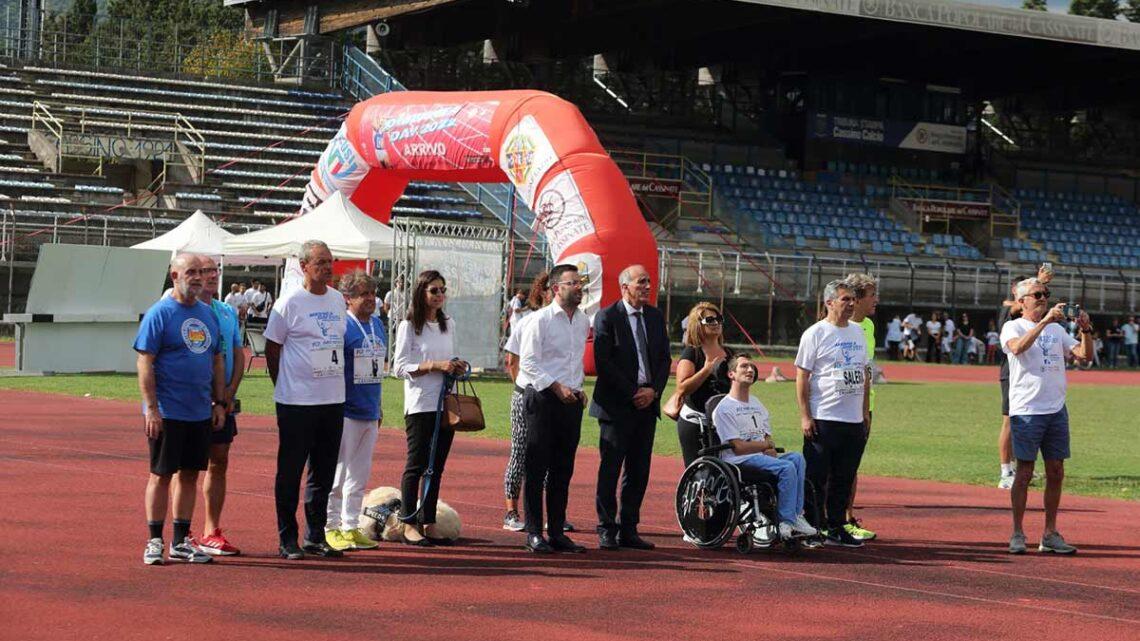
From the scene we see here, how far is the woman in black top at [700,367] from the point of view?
35.8 feet

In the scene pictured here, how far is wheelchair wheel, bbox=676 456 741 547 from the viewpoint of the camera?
1052 centimetres

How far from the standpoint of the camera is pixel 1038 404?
11148 millimetres

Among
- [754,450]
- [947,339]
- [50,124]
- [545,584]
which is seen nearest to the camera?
[545,584]

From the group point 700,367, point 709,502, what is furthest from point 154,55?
point 709,502

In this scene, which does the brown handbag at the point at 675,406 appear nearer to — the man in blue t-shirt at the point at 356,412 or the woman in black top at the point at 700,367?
the woman in black top at the point at 700,367

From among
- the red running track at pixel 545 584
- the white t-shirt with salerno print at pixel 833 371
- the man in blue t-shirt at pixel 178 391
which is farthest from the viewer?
the white t-shirt with salerno print at pixel 833 371

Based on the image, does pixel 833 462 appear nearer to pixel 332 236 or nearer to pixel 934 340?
pixel 332 236

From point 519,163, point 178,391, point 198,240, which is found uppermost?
point 519,163

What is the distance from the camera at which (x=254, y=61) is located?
175ft

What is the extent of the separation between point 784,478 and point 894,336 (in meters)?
36.6

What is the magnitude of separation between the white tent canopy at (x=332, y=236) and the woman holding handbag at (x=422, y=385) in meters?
17.8

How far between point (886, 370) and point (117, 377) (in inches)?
785

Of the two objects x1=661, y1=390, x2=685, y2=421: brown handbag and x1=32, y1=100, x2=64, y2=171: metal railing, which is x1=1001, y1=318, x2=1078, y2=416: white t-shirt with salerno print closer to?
x1=661, y1=390, x2=685, y2=421: brown handbag

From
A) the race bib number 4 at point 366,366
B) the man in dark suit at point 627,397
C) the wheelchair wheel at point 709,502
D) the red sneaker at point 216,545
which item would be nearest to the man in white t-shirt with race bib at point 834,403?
the wheelchair wheel at point 709,502
